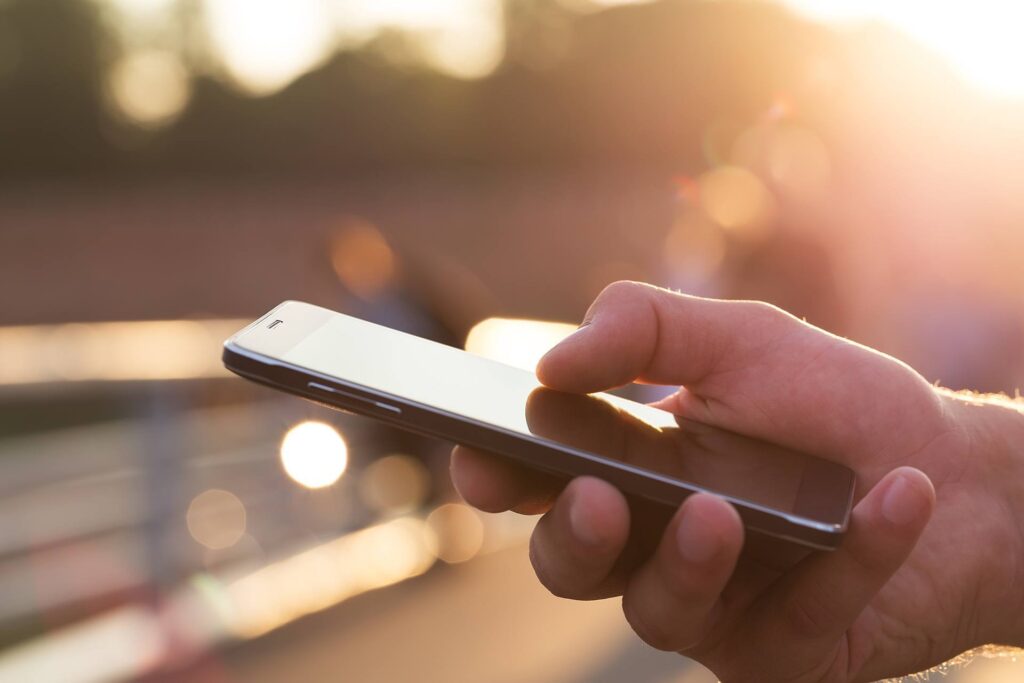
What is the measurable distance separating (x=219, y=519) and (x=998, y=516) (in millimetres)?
4054

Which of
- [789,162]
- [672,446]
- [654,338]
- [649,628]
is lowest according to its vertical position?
[789,162]

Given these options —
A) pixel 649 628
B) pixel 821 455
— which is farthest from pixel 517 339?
pixel 649 628

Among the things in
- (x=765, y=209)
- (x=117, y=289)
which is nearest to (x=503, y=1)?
(x=117, y=289)

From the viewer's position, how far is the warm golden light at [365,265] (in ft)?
21.4

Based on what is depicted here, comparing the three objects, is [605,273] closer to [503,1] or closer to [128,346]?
[503,1]

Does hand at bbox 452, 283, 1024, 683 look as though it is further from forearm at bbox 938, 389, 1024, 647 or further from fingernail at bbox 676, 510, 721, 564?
fingernail at bbox 676, 510, 721, 564

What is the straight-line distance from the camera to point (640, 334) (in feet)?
8.39

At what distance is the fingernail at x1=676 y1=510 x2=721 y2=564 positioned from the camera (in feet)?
6.71

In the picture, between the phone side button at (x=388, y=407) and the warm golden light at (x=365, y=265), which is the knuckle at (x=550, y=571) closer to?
the phone side button at (x=388, y=407)

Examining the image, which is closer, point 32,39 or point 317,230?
point 317,230

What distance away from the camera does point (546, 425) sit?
2371 millimetres

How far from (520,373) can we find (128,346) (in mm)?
3015

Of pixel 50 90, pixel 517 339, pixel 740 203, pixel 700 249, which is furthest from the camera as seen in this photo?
pixel 50 90

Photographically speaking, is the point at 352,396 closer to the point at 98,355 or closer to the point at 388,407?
the point at 388,407
